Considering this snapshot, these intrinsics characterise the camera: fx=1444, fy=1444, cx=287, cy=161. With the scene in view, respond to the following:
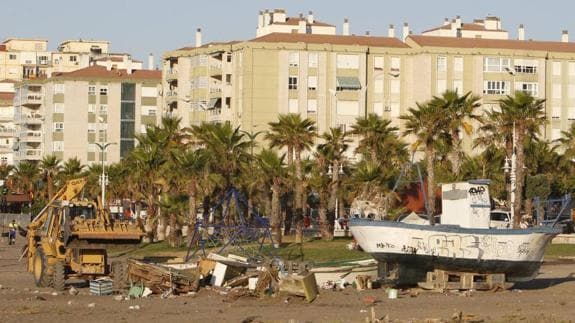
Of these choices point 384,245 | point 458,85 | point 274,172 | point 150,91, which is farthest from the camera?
point 150,91

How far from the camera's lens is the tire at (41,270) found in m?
46.7

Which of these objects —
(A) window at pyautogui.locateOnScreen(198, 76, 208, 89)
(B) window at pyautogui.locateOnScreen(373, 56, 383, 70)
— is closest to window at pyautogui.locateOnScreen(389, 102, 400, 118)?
(B) window at pyautogui.locateOnScreen(373, 56, 383, 70)

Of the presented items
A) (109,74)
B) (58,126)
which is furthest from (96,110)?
(58,126)

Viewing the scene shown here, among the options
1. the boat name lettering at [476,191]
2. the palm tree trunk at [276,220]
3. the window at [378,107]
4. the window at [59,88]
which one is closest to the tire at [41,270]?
the boat name lettering at [476,191]

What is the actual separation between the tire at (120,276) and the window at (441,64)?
90872 millimetres

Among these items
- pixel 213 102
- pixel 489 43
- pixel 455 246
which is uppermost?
pixel 489 43

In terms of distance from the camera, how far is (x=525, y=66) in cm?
13512

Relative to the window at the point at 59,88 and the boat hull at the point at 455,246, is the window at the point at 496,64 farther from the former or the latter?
the boat hull at the point at 455,246

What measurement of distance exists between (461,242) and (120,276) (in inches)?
414

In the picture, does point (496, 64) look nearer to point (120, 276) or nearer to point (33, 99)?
point (33, 99)

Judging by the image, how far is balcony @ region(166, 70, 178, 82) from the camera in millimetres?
147500

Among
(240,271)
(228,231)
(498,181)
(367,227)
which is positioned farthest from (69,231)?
(498,181)

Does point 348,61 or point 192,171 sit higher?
point 348,61

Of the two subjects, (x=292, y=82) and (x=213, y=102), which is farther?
(x=213, y=102)
